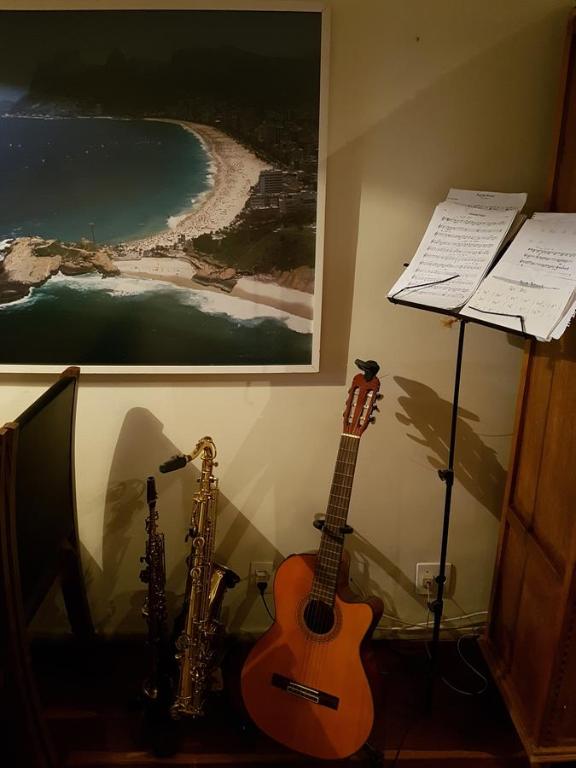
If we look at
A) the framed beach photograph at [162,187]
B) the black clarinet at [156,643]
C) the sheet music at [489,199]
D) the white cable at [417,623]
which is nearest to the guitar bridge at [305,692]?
the black clarinet at [156,643]

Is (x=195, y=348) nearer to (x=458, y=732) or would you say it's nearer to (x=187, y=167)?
(x=187, y=167)

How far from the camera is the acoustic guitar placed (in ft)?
5.19

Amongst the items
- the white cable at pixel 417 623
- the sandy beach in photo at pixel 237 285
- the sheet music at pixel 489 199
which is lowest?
the white cable at pixel 417 623

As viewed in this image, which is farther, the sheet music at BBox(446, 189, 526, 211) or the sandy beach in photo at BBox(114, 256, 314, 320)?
the sandy beach in photo at BBox(114, 256, 314, 320)

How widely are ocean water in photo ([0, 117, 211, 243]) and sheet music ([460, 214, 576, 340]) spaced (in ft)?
2.70

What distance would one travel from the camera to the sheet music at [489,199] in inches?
59.2

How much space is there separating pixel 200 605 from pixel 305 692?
38 cm

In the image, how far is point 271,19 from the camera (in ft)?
5.00

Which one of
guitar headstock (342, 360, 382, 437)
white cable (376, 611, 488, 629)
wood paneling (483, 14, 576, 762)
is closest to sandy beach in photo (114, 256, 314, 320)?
guitar headstock (342, 360, 382, 437)

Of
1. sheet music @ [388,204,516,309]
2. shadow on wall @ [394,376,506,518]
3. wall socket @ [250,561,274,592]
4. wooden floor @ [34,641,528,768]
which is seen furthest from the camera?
wall socket @ [250,561,274,592]

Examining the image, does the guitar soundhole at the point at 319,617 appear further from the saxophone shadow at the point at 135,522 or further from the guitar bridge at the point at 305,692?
the saxophone shadow at the point at 135,522

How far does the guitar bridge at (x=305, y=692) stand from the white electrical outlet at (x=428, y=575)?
552 millimetres

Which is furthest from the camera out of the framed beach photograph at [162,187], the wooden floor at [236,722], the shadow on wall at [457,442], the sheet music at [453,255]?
the shadow on wall at [457,442]

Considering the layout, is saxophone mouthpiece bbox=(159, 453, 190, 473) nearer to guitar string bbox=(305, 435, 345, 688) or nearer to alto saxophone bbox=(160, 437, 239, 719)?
alto saxophone bbox=(160, 437, 239, 719)
